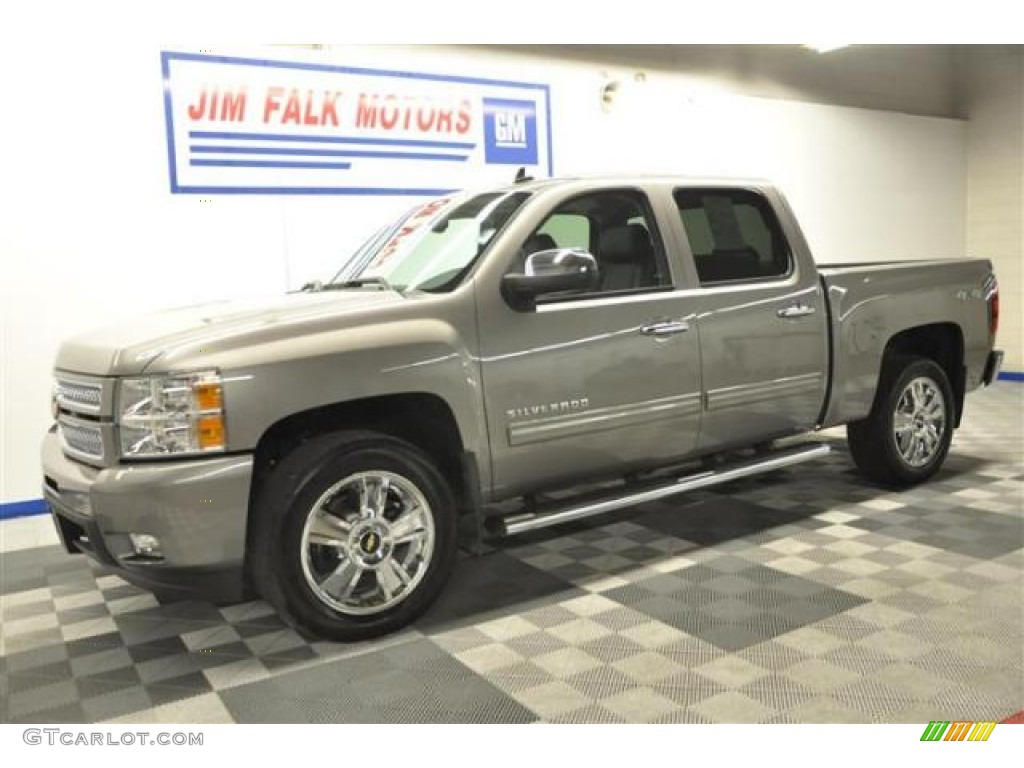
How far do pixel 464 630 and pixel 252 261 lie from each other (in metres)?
3.88

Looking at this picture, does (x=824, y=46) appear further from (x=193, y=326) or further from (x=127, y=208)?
(x=193, y=326)

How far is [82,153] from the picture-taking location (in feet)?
19.0

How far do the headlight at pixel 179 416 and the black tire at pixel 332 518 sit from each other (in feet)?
0.99

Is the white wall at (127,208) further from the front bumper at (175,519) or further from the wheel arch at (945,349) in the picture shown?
the wheel arch at (945,349)

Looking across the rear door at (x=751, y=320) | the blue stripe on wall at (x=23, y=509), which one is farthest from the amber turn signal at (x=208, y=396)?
the blue stripe on wall at (x=23, y=509)

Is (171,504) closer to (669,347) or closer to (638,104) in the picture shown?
(669,347)

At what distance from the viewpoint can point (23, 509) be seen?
5.81 metres

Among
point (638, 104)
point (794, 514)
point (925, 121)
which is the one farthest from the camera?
point (925, 121)

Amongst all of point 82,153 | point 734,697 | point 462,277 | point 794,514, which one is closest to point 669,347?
point 462,277

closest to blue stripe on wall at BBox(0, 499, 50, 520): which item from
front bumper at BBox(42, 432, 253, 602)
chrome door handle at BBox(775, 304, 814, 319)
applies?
front bumper at BBox(42, 432, 253, 602)

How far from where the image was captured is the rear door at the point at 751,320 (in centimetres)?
428

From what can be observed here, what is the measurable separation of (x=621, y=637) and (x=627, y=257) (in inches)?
69.1
